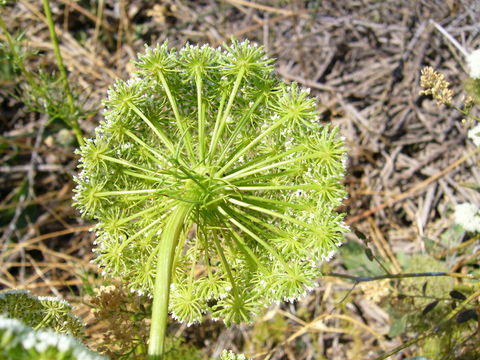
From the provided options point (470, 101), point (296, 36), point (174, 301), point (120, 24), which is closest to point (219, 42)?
point (296, 36)

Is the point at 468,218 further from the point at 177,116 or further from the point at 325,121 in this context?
the point at 177,116

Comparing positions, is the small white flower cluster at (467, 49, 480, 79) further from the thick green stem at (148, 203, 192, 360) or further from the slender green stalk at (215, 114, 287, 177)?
the thick green stem at (148, 203, 192, 360)

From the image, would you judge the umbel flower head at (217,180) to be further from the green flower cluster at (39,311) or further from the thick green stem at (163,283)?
the green flower cluster at (39,311)

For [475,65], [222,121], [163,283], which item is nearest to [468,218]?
[475,65]

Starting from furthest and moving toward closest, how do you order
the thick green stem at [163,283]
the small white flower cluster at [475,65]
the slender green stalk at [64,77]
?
1. the slender green stalk at [64,77]
2. the small white flower cluster at [475,65]
3. the thick green stem at [163,283]

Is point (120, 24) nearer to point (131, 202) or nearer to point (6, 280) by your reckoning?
point (6, 280)

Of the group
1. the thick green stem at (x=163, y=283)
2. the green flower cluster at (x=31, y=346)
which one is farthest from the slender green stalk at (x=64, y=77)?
the green flower cluster at (x=31, y=346)
